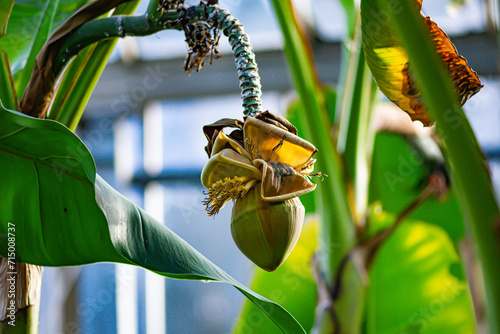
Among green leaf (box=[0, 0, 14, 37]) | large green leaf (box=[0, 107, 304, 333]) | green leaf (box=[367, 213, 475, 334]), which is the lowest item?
green leaf (box=[367, 213, 475, 334])

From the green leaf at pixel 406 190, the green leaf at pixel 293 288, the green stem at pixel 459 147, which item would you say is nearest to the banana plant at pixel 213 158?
the green stem at pixel 459 147

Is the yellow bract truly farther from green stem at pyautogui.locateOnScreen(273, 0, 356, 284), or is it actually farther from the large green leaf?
green stem at pyautogui.locateOnScreen(273, 0, 356, 284)

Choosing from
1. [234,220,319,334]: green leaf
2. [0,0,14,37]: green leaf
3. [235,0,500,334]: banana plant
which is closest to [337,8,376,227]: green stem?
[235,0,500,334]: banana plant

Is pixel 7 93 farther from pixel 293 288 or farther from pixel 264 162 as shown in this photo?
pixel 293 288

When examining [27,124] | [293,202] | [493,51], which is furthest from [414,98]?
[493,51]

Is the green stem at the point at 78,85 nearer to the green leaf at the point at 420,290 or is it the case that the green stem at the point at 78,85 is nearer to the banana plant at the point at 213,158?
the banana plant at the point at 213,158

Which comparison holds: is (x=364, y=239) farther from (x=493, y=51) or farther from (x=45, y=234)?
(x=493, y=51)
